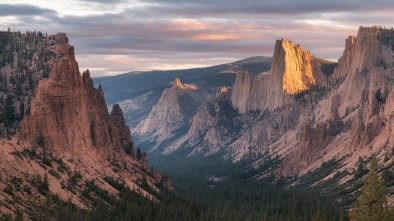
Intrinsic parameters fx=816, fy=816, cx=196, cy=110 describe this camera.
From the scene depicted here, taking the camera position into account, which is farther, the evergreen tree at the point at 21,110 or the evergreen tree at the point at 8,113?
the evergreen tree at the point at 21,110

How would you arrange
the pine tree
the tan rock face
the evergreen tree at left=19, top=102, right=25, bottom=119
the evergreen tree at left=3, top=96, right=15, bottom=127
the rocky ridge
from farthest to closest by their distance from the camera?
1. the evergreen tree at left=19, top=102, right=25, bottom=119
2. the evergreen tree at left=3, top=96, right=15, bottom=127
3. the tan rock face
4. the rocky ridge
5. the pine tree

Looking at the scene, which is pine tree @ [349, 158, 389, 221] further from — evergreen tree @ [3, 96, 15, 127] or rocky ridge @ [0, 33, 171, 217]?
evergreen tree @ [3, 96, 15, 127]

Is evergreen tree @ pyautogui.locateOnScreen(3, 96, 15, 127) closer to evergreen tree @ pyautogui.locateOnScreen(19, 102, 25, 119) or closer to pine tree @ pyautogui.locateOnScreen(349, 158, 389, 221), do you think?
evergreen tree @ pyautogui.locateOnScreen(19, 102, 25, 119)

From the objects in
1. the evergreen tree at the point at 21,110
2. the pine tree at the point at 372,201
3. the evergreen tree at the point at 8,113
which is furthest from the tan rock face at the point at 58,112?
the pine tree at the point at 372,201

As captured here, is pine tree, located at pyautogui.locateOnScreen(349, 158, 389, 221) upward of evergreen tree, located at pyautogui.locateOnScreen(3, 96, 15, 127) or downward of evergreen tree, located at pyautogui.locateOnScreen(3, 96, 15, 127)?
downward

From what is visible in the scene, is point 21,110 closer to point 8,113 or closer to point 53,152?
point 8,113

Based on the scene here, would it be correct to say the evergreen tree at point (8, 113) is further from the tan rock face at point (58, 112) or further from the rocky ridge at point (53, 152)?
the tan rock face at point (58, 112)

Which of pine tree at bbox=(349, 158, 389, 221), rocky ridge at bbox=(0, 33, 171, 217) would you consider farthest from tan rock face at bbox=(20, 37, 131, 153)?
pine tree at bbox=(349, 158, 389, 221)

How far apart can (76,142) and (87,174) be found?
11032 millimetres

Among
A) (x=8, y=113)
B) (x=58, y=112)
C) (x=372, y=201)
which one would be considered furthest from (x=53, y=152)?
(x=372, y=201)

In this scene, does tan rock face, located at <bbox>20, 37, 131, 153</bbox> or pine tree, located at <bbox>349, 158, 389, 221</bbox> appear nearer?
pine tree, located at <bbox>349, 158, 389, 221</bbox>

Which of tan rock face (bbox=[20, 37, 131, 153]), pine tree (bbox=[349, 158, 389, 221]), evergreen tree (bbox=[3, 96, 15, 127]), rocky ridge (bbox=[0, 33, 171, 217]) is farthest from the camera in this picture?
evergreen tree (bbox=[3, 96, 15, 127])

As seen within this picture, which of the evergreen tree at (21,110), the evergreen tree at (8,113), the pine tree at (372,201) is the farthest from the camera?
the evergreen tree at (21,110)

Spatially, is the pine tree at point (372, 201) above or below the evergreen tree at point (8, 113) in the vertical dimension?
below
